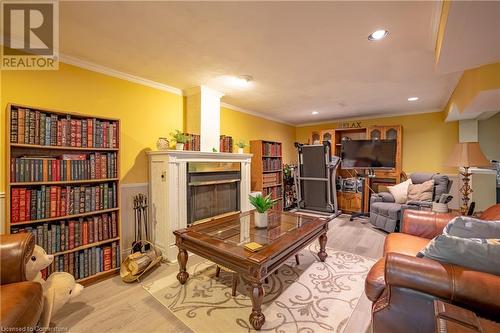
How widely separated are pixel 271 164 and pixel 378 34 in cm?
329

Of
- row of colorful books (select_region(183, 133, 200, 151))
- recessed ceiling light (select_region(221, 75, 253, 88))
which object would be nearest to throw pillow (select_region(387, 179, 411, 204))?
recessed ceiling light (select_region(221, 75, 253, 88))

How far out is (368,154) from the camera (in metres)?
4.84

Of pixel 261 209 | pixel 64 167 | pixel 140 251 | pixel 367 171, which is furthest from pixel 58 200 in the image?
pixel 367 171

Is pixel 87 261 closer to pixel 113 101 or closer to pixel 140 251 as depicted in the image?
pixel 140 251

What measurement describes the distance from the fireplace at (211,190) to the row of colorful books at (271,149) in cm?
109

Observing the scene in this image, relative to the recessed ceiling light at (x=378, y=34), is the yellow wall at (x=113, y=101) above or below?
below

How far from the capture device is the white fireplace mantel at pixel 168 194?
2.66 meters

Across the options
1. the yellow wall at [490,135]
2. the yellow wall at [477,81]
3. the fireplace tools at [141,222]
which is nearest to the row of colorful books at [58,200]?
the fireplace tools at [141,222]

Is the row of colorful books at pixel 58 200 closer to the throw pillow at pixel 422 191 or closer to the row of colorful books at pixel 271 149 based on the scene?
the row of colorful books at pixel 271 149

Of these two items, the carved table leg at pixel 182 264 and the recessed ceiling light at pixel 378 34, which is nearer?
the recessed ceiling light at pixel 378 34

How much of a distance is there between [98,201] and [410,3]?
3.15 meters

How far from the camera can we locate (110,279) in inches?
89.8

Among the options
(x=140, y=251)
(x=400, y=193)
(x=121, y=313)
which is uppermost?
(x=400, y=193)

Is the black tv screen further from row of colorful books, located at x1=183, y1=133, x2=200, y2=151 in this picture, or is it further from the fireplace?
row of colorful books, located at x1=183, y1=133, x2=200, y2=151
